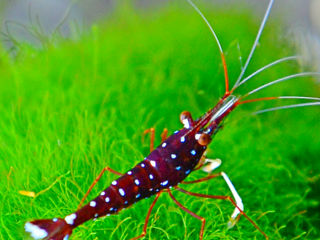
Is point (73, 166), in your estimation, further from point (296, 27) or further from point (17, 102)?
point (296, 27)

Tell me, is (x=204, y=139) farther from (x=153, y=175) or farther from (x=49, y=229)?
(x=49, y=229)

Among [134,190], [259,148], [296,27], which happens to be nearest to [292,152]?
[259,148]

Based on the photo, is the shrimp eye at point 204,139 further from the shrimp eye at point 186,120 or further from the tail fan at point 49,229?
the tail fan at point 49,229

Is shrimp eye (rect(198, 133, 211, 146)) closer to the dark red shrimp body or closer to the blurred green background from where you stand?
the dark red shrimp body

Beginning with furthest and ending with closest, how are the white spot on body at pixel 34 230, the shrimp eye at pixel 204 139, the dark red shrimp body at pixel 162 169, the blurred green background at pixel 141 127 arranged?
the blurred green background at pixel 141 127 → the shrimp eye at pixel 204 139 → the dark red shrimp body at pixel 162 169 → the white spot on body at pixel 34 230

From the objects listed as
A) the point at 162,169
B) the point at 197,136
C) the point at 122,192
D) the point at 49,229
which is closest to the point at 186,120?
the point at 197,136

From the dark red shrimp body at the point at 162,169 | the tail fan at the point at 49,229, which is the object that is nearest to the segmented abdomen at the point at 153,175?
the dark red shrimp body at the point at 162,169

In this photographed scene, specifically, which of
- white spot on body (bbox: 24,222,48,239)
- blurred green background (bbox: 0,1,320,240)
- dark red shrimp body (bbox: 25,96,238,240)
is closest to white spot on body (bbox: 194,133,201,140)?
dark red shrimp body (bbox: 25,96,238,240)
